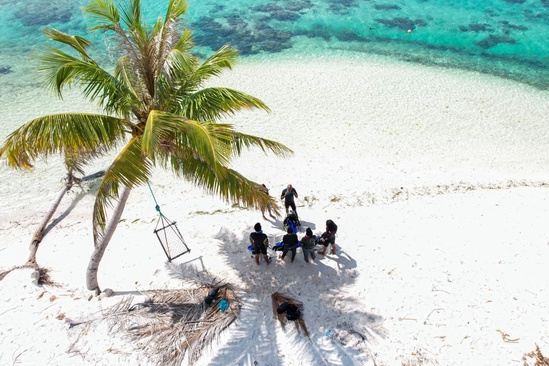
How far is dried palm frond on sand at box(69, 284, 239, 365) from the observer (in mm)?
6867

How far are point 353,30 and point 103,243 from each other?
78.4 feet

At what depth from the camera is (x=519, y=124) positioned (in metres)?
15.9

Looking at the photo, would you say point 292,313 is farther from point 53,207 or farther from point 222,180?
point 53,207

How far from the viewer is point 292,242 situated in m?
8.35

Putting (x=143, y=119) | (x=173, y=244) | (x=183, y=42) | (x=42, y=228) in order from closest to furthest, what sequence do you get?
(x=143, y=119)
(x=183, y=42)
(x=173, y=244)
(x=42, y=228)

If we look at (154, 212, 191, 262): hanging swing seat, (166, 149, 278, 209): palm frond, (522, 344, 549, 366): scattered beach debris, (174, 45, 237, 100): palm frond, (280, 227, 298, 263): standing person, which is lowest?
(522, 344, 549, 366): scattered beach debris

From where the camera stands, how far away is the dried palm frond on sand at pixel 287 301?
7.25 meters

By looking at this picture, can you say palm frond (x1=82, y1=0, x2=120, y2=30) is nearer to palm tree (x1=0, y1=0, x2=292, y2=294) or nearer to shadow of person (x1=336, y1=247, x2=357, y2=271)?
palm tree (x1=0, y1=0, x2=292, y2=294)

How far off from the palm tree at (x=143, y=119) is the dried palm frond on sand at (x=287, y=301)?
7.88 ft

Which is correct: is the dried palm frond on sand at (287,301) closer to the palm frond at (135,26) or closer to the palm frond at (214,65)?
the palm frond at (214,65)

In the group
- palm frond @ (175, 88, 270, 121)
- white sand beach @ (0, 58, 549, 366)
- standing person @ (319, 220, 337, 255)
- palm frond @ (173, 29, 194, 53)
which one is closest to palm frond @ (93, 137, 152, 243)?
palm frond @ (175, 88, 270, 121)

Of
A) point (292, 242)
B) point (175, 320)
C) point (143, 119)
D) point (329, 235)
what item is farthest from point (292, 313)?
point (143, 119)

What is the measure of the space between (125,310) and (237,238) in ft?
10.6

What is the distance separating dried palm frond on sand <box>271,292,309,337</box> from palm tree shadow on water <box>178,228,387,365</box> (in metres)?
0.11
